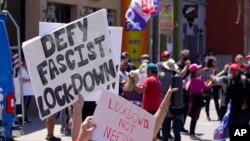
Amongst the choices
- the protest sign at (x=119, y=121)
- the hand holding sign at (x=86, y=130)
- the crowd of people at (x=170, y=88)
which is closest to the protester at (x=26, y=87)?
the crowd of people at (x=170, y=88)

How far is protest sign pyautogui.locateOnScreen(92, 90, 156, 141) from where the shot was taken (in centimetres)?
502

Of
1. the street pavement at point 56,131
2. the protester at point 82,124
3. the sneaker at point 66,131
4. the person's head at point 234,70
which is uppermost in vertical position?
the protester at point 82,124

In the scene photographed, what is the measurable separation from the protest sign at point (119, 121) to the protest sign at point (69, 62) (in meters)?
0.78

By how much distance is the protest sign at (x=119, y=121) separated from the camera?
198 inches

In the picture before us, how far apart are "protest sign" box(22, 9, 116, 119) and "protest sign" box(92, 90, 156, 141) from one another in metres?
→ 0.78

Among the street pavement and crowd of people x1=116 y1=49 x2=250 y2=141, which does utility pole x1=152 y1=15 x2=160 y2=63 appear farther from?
crowd of people x1=116 y1=49 x2=250 y2=141

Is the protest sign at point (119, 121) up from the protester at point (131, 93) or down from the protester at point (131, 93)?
up

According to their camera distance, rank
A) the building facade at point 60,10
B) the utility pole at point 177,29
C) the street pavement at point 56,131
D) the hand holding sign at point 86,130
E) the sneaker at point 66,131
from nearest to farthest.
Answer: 1. the hand holding sign at point 86,130
2. the street pavement at point 56,131
3. the sneaker at point 66,131
4. the building facade at point 60,10
5. the utility pole at point 177,29

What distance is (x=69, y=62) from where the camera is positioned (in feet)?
19.7

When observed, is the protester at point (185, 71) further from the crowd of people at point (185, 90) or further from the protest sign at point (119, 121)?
the protest sign at point (119, 121)

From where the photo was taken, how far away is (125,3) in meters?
23.2

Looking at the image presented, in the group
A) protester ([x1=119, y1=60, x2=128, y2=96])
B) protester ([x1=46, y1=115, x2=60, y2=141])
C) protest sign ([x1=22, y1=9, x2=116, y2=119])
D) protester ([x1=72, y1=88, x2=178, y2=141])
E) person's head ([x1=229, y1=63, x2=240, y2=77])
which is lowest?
protester ([x1=46, y1=115, x2=60, y2=141])

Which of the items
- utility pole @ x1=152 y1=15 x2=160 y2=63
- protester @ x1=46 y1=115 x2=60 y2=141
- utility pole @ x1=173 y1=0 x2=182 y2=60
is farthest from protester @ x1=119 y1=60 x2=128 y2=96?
utility pole @ x1=173 y1=0 x2=182 y2=60

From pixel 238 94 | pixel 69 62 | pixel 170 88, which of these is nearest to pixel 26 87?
pixel 238 94
